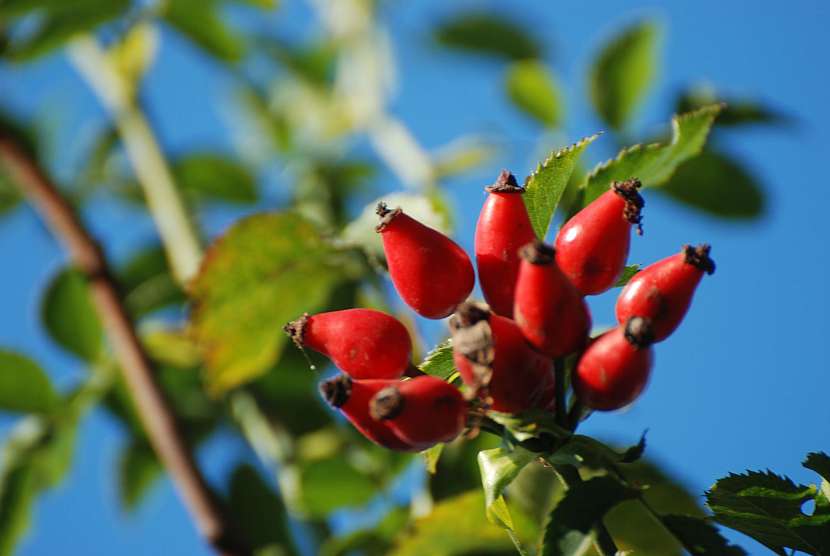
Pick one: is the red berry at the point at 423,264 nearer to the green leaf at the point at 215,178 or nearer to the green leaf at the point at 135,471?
the green leaf at the point at 135,471

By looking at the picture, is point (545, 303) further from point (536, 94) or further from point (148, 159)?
point (148, 159)

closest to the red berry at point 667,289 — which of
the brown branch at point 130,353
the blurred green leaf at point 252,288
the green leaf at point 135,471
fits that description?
the blurred green leaf at point 252,288

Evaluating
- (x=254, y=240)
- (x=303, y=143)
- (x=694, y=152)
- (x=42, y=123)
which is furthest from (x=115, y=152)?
(x=694, y=152)

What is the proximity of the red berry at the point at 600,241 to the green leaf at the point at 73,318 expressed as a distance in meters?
1.91

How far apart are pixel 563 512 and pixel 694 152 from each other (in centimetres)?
59

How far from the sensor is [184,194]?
327 cm

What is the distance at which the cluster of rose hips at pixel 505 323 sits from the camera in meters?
1.00

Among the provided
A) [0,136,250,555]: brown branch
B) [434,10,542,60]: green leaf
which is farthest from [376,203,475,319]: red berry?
[434,10,542,60]: green leaf

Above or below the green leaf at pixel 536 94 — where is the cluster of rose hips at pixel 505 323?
below

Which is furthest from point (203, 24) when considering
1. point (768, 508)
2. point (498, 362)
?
point (768, 508)

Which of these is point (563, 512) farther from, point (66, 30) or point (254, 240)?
point (66, 30)

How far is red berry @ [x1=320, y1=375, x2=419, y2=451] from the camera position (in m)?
1.03

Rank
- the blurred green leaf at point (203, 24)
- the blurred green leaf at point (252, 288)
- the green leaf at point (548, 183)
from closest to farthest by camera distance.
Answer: the green leaf at point (548, 183), the blurred green leaf at point (252, 288), the blurred green leaf at point (203, 24)

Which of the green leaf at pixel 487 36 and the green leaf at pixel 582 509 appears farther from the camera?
the green leaf at pixel 487 36
